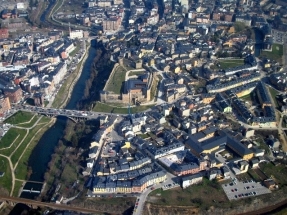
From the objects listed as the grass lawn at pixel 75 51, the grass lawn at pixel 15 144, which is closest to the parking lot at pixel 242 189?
the grass lawn at pixel 15 144


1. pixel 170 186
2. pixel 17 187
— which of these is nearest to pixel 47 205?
pixel 17 187

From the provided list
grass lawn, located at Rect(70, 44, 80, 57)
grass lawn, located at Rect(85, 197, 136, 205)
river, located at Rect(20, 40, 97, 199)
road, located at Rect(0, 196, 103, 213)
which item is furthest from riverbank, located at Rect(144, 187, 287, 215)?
grass lawn, located at Rect(70, 44, 80, 57)

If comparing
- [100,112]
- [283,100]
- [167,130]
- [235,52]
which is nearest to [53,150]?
[100,112]

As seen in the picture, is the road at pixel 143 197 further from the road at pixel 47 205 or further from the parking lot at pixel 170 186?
the road at pixel 47 205

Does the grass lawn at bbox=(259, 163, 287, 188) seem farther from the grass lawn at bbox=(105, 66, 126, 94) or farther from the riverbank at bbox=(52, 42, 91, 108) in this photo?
the riverbank at bbox=(52, 42, 91, 108)

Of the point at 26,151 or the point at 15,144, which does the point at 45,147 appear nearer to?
the point at 26,151

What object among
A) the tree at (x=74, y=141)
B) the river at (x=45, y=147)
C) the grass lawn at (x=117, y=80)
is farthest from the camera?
the grass lawn at (x=117, y=80)
